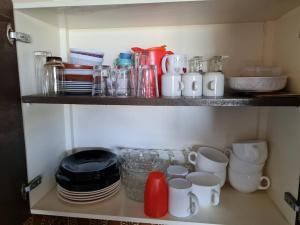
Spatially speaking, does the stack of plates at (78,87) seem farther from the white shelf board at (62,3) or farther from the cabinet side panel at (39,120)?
the white shelf board at (62,3)

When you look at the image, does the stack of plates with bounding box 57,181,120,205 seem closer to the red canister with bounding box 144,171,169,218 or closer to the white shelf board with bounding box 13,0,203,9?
the red canister with bounding box 144,171,169,218

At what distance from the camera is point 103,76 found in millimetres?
814

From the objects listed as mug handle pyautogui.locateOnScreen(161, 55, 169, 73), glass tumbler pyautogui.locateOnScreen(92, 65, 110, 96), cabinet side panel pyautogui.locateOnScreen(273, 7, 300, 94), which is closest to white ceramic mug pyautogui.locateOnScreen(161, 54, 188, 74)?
mug handle pyautogui.locateOnScreen(161, 55, 169, 73)

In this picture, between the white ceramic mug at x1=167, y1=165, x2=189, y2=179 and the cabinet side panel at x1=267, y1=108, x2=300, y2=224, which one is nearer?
the cabinet side panel at x1=267, y1=108, x2=300, y2=224

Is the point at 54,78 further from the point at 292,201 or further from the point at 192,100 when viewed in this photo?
the point at 292,201

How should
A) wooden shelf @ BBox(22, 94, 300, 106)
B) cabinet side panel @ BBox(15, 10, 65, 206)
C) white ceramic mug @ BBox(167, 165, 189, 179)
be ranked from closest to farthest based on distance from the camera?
wooden shelf @ BBox(22, 94, 300, 106)
cabinet side panel @ BBox(15, 10, 65, 206)
white ceramic mug @ BBox(167, 165, 189, 179)

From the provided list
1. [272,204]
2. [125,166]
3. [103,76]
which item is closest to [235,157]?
[272,204]

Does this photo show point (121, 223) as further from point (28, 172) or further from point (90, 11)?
Answer: point (90, 11)

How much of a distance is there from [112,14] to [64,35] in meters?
0.32

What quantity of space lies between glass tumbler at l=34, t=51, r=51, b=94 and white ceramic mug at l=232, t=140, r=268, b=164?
2.65ft

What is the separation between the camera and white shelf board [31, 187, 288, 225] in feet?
2.41

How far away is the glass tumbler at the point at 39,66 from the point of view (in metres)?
0.81

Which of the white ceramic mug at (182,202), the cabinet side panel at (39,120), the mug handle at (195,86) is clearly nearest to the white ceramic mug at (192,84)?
the mug handle at (195,86)

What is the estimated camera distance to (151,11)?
74 cm
